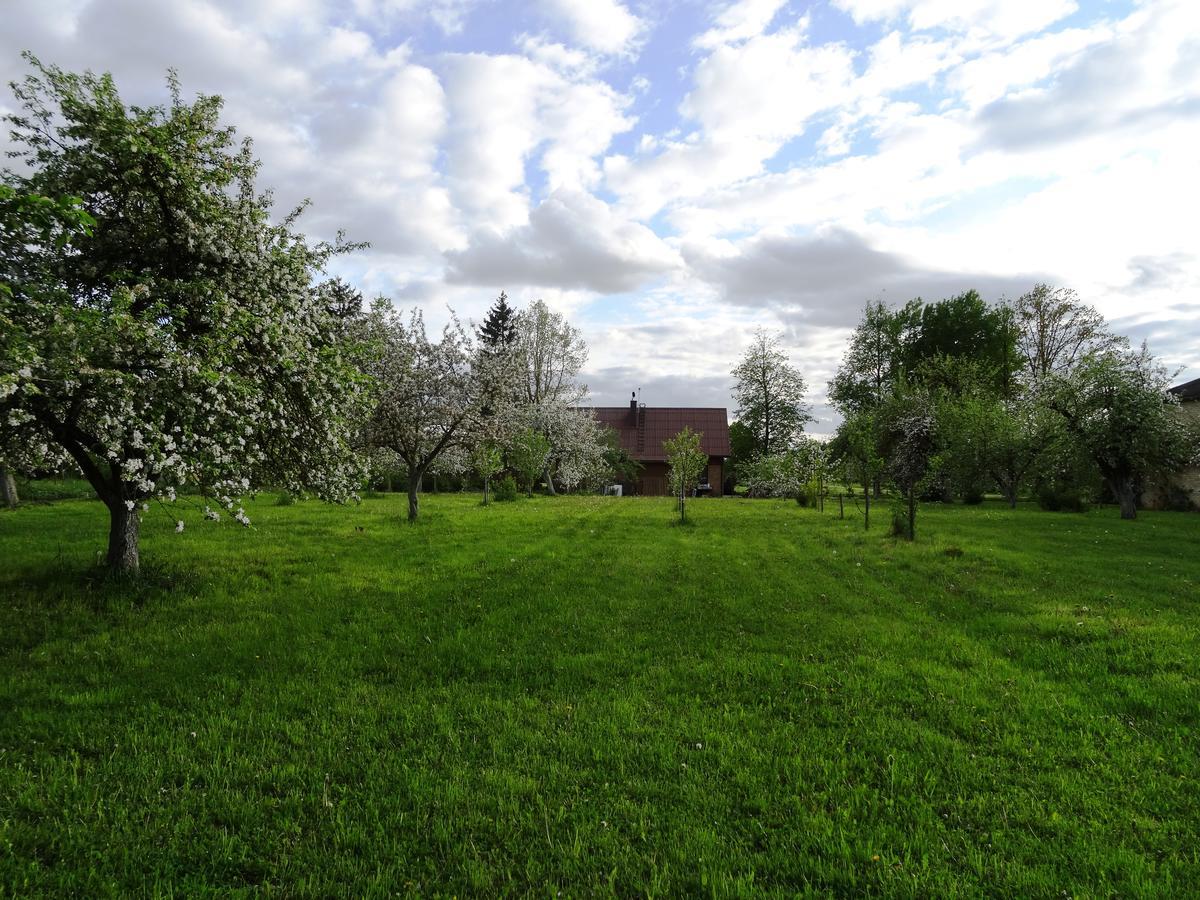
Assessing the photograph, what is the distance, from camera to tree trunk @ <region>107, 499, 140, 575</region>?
8.89 m

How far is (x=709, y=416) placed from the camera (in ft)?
176

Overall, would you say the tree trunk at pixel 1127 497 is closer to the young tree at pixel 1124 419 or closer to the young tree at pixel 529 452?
the young tree at pixel 1124 419

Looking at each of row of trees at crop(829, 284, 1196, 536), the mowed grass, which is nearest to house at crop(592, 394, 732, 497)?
row of trees at crop(829, 284, 1196, 536)

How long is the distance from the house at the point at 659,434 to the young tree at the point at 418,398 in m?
28.8

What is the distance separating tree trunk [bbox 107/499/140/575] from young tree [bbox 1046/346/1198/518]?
2994 centimetres

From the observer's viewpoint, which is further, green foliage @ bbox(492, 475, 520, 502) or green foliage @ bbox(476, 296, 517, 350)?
green foliage @ bbox(476, 296, 517, 350)

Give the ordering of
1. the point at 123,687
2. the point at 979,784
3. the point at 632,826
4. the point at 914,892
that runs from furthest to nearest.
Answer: the point at 123,687 → the point at 979,784 → the point at 632,826 → the point at 914,892

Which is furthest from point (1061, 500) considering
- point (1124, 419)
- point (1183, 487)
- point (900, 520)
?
point (900, 520)

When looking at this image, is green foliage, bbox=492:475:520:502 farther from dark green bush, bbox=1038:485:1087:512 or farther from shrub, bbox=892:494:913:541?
dark green bush, bbox=1038:485:1087:512

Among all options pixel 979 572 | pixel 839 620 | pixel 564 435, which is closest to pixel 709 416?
pixel 564 435

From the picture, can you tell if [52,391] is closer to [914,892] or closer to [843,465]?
[914,892]

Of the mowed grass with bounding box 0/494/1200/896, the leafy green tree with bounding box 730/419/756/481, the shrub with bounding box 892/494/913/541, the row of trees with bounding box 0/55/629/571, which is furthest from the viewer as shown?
the leafy green tree with bounding box 730/419/756/481

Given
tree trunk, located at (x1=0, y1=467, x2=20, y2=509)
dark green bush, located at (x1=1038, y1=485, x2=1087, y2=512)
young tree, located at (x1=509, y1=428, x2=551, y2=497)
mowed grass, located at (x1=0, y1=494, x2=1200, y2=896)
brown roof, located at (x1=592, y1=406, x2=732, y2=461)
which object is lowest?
mowed grass, located at (x1=0, y1=494, x2=1200, y2=896)

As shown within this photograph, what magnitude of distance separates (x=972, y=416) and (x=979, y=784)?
3293 centimetres
